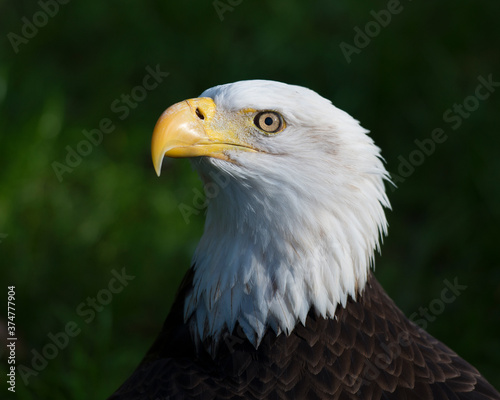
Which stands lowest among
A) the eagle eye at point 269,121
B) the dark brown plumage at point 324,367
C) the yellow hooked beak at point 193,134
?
the dark brown plumage at point 324,367

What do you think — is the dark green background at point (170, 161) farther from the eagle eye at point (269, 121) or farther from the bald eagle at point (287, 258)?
the eagle eye at point (269, 121)

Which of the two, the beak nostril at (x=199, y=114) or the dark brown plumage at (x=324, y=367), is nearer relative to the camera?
the dark brown plumage at (x=324, y=367)

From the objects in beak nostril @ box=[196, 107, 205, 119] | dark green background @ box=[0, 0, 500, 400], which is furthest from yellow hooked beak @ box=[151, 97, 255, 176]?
dark green background @ box=[0, 0, 500, 400]

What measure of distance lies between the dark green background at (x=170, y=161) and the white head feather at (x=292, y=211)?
179 cm

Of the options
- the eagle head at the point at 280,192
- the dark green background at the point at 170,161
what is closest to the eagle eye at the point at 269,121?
the eagle head at the point at 280,192

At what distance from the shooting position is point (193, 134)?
9.83 ft

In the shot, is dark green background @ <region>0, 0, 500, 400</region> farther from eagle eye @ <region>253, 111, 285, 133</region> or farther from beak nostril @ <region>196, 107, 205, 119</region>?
eagle eye @ <region>253, 111, 285, 133</region>

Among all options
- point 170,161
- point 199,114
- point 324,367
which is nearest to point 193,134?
point 199,114

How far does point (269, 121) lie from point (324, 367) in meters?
1.03

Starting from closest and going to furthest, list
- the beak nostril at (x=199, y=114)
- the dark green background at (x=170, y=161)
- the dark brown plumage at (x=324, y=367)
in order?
the dark brown plumage at (x=324, y=367) → the beak nostril at (x=199, y=114) → the dark green background at (x=170, y=161)

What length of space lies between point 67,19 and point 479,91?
3.93 m

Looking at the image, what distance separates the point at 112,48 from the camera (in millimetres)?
6867

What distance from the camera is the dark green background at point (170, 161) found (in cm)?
502

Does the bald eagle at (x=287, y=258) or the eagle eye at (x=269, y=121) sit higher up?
the eagle eye at (x=269, y=121)
